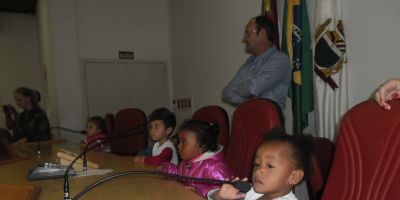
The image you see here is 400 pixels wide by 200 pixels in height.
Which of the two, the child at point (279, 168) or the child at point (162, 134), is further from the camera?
the child at point (162, 134)

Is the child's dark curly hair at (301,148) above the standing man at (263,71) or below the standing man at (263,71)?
below

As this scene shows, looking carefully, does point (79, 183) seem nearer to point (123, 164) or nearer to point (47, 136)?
point (123, 164)

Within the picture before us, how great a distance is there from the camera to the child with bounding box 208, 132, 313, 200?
116 cm

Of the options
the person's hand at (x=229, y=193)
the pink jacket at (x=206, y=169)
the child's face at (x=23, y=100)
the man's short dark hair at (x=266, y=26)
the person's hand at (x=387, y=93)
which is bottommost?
the pink jacket at (x=206, y=169)

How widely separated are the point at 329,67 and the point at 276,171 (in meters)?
1.09

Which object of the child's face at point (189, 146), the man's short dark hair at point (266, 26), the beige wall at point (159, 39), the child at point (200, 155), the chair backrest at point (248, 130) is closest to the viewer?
the chair backrest at point (248, 130)

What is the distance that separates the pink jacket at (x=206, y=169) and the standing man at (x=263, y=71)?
565 millimetres

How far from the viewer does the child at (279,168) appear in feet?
3.81

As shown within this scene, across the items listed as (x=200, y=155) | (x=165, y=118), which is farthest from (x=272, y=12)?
(x=200, y=155)

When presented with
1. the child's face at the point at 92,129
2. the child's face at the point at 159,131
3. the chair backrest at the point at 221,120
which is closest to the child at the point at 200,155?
the chair backrest at the point at 221,120

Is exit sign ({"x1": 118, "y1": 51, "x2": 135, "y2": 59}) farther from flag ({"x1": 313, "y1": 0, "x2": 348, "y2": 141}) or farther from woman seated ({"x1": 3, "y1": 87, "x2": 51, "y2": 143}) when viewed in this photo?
flag ({"x1": 313, "y1": 0, "x2": 348, "y2": 141})

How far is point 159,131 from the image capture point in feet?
8.05

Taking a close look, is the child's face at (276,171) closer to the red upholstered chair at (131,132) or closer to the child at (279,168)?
the child at (279,168)

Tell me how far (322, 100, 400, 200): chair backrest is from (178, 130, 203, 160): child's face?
85 cm
